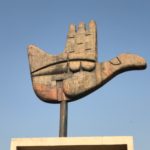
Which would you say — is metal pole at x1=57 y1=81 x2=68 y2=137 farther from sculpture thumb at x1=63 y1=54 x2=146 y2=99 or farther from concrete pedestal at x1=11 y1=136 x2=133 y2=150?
concrete pedestal at x1=11 y1=136 x2=133 y2=150

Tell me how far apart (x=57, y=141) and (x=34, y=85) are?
7.56ft

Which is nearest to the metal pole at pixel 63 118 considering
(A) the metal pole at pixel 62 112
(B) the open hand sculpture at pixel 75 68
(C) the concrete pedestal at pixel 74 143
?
(A) the metal pole at pixel 62 112

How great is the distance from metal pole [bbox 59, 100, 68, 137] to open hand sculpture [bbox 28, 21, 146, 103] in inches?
6.3

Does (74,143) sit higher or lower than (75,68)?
lower

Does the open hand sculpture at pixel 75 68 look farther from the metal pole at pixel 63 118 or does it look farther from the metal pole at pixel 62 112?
the metal pole at pixel 63 118

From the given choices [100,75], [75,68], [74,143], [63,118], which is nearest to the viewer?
[74,143]

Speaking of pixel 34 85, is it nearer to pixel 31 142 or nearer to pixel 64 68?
pixel 64 68

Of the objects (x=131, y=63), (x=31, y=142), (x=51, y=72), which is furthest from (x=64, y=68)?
(x=31, y=142)

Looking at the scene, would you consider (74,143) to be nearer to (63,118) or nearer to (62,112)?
(63,118)

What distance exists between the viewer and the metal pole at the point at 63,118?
9167mm

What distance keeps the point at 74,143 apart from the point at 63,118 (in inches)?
51.3

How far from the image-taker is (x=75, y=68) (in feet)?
32.1

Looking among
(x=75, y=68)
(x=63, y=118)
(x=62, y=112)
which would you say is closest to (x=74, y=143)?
(x=63, y=118)

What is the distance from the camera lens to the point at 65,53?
10156mm
